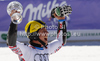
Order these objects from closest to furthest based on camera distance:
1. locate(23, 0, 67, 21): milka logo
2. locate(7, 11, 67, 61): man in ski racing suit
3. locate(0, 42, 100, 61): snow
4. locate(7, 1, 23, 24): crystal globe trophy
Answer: locate(7, 1, 23, 24): crystal globe trophy → locate(7, 11, 67, 61): man in ski racing suit → locate(0, 42, 100, 61): snow → locate(23, 0, 67, 21): milka logo

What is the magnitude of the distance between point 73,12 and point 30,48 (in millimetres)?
8815

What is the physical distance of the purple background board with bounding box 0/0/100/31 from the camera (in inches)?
430

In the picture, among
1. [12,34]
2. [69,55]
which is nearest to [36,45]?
[12,34]

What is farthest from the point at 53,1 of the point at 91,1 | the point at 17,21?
the point at 17,21

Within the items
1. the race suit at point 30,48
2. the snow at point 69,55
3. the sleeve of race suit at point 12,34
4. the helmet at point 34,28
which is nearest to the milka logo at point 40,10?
the snow at point 69,55

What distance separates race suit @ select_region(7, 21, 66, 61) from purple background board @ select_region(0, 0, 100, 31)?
805 centimetres

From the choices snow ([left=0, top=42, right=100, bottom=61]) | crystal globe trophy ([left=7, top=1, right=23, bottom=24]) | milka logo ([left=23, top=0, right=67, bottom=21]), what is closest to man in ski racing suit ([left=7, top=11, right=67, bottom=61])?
crystal globe trophy ([left=7, top=1, right=23, bottom=24])

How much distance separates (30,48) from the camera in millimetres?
2531

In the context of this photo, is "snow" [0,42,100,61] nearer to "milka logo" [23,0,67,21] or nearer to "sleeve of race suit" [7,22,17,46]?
"milka logo" [23,0,67,21]

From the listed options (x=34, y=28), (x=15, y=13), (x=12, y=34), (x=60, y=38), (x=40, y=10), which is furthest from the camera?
(x=40, y=10)

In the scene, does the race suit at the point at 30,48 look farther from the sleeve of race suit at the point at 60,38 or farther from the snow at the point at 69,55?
the snow at the point at 69,55

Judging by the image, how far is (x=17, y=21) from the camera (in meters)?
1.84

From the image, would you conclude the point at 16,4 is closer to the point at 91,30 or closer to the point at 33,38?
the point at 33,38

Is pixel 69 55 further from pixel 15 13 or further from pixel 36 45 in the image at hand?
pixel 15 13
